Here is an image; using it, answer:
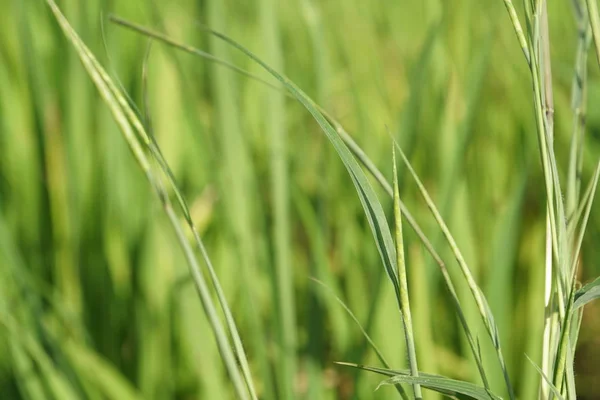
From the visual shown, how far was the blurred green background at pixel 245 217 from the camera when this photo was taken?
504mm

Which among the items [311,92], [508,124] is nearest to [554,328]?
[508,124]

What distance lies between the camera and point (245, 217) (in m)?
0.54

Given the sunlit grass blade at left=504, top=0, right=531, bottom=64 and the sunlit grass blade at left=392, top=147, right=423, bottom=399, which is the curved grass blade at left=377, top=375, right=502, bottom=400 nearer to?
the sunlit grass blade at left=392, top=147, right=423, bottom=399

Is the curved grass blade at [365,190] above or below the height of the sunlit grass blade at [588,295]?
above

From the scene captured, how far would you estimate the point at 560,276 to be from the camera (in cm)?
24

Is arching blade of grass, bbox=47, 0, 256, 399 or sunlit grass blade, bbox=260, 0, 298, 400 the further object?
sunlit grass blade, bbox=260, 0, 298, 400

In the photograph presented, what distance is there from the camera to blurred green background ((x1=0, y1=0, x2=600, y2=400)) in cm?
50

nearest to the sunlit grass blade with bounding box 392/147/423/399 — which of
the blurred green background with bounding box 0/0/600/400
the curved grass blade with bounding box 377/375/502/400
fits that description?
the curved grass blade with bounding box 377/375/502/400

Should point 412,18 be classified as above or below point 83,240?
above

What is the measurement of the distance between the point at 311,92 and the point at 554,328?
786mm

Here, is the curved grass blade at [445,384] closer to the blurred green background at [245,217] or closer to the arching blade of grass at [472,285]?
the arching blade of grass at [472,285]

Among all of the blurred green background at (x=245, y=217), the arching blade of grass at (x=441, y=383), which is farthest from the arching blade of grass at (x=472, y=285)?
the blurred green background at (x=245, y=217)

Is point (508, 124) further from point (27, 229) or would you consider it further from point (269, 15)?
point (27, 229)

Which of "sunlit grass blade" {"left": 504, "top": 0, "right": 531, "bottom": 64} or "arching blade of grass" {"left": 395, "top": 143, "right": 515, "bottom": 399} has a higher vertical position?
"sunlit grass blade" {"left": 504, "top": 0, "right": 531, "bottom": 64}
